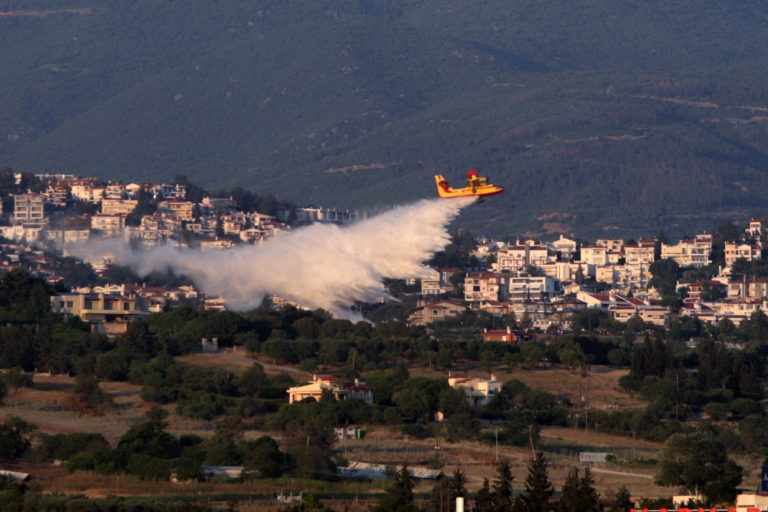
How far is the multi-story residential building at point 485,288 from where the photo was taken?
468 feet

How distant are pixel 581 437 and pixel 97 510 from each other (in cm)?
2534

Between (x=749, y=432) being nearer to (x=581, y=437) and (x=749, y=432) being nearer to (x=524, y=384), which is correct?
(x=581, y=437)

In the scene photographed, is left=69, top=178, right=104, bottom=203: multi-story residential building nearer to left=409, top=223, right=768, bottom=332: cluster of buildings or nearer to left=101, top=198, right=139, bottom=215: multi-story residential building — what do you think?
left=101, top=198, right=139, bottom=215: multi-story residential building

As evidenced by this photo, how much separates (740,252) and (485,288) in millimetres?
27439

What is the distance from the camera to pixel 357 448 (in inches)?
2328

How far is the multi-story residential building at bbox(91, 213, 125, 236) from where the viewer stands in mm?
166500

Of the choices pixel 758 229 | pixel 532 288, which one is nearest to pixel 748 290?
pixel 532 288

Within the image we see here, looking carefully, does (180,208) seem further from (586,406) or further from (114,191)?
(586,406)

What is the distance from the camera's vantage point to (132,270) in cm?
13650

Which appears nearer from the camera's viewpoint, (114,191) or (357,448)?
(357,448)

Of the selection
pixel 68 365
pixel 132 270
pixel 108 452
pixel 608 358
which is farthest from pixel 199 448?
pixel 132 270

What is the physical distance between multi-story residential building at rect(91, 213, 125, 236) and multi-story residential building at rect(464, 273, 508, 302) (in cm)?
3787

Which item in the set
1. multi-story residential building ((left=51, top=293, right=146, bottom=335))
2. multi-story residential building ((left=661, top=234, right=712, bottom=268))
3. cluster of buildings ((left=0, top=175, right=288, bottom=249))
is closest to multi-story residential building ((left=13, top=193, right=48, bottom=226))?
cluster of buildings ((left=0, top=175, right=288, bottom=249))

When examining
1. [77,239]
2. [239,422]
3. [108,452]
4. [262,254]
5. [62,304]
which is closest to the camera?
[108,452]
